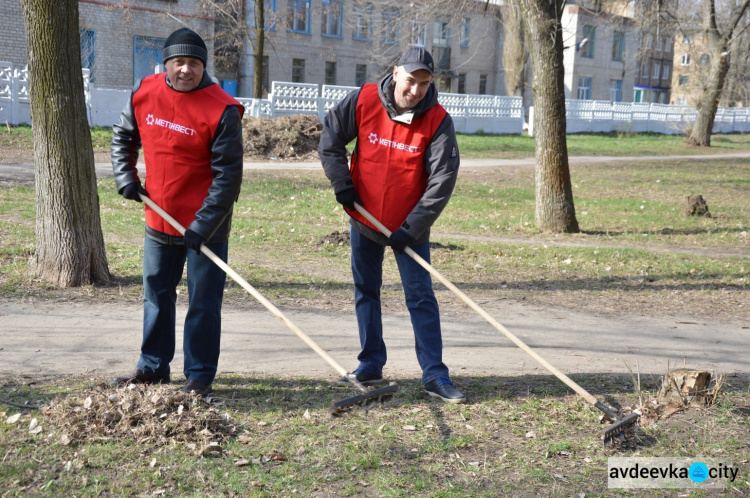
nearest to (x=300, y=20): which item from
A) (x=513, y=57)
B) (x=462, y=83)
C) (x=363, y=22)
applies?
(x=363, y=22)

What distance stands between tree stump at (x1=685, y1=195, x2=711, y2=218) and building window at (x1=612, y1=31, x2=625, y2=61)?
1715 inches

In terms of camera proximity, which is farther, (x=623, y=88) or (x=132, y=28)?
(x=623, y=88)

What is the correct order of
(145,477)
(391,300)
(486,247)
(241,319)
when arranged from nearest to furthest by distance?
(145,477)
(241,319)
(391,300)
(486,247)

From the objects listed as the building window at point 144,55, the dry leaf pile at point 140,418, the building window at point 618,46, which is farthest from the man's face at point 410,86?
the building window at point 618,46

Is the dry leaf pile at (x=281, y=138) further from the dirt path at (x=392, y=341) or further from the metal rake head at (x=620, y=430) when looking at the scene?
the metal rake head at (x=620, y=430)

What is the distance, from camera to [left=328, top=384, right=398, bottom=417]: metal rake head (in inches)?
165

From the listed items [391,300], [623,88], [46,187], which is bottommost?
[391,300]

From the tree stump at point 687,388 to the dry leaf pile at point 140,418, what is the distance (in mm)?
2562

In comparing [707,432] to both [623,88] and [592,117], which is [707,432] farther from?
[623,88]

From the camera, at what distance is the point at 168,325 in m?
4.50

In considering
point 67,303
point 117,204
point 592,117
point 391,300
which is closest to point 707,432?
point 391,300

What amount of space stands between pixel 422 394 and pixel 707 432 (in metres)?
1.63

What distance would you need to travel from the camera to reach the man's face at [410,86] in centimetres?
430

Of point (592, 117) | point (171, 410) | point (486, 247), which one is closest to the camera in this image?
point (171, 410)
